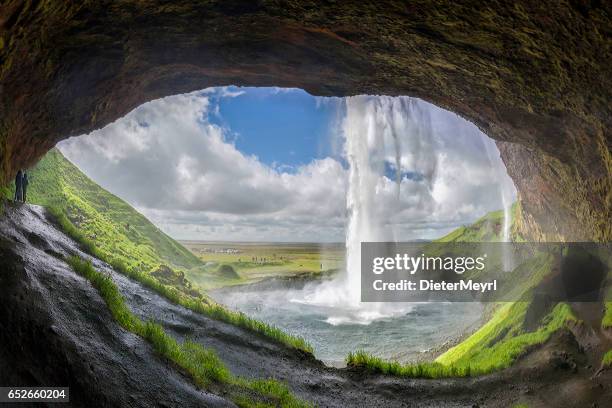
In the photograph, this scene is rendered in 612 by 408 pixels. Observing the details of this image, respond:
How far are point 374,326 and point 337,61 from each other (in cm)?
3334

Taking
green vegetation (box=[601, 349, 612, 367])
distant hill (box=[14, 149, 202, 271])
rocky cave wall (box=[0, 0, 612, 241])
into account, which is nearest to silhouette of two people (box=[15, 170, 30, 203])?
rocky cave wall (box=[0, 0, 612, 241])

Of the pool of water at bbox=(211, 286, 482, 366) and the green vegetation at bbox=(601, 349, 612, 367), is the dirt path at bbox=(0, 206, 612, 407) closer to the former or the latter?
the green vegetation at bbox=(601, 349, 612, 367)

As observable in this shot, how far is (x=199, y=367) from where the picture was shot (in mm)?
10234

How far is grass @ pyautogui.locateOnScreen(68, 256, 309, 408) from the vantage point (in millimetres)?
9508

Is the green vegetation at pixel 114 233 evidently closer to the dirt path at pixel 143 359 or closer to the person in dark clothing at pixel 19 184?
the dirt path at pixel 143 359

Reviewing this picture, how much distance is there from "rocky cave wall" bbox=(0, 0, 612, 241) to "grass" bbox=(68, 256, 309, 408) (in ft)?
15.3

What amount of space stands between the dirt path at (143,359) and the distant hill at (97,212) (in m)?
15.8

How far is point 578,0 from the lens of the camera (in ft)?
25.1

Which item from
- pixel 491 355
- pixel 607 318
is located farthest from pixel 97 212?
pixel 607 318

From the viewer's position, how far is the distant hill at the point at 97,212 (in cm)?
4212

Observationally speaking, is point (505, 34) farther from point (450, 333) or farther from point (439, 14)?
point (450, 333)

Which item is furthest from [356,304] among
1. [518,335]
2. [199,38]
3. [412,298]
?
[199,38]

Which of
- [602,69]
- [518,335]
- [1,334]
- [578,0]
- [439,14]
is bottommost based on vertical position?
[518,335]

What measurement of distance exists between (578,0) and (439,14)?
288 cm
